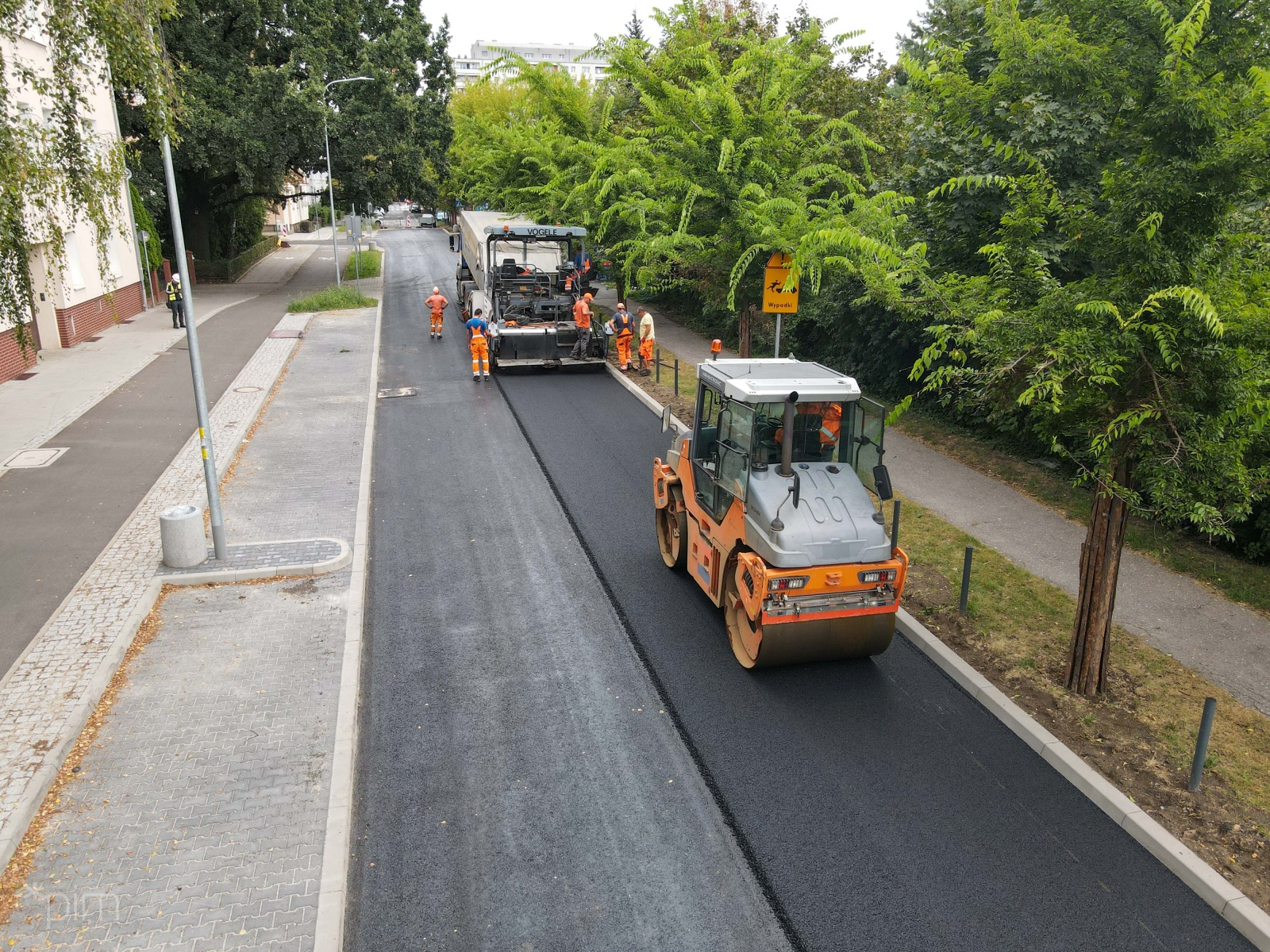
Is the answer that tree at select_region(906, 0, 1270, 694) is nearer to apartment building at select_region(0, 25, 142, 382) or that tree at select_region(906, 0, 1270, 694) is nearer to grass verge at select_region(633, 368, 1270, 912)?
grass verge at select_region(633, 368, 1270, 912)

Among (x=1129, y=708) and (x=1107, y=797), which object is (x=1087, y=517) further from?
(x=1107, y=797)

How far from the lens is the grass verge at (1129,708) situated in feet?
19.9

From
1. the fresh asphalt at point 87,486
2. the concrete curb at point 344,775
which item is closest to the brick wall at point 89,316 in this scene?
the fresh asphalt at point 87,486

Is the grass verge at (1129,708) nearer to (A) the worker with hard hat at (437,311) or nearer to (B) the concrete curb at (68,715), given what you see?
(B) the concrete curb at (68,715)

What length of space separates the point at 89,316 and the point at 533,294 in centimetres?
1239

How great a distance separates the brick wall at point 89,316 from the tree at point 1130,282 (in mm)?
20151

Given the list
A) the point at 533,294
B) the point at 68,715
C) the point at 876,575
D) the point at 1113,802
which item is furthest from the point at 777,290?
the point at 533,294

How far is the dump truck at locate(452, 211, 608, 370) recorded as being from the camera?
20.3 meters

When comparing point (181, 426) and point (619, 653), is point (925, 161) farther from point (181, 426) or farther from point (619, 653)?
point (181, 426)

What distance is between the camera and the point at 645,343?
20.2m

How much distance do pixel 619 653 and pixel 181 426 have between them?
37.0 ft

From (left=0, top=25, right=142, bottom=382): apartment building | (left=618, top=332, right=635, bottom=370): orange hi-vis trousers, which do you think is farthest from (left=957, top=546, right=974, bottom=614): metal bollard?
(left=0, top=25, right=142, bottom=382): apartment building

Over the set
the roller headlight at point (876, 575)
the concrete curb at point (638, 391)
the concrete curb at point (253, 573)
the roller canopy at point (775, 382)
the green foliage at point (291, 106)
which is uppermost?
the green foliage at point (291, 106)

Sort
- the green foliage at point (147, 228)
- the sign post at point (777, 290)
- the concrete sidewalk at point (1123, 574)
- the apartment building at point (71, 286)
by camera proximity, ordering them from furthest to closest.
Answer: the green foliage at point (147, 228) → the apartment building at point (71, 286) → the sign post at point (777, 290) → the concrete sidewalk at point (1123, 574)
